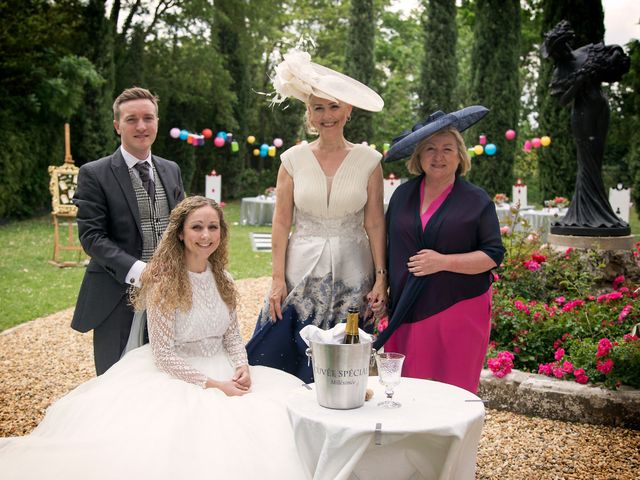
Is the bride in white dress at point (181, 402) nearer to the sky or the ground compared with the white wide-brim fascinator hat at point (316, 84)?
nearer to the ground

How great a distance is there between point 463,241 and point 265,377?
3.60 ft

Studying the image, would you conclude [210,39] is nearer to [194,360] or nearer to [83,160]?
[83,160]

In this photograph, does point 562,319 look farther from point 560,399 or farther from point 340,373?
point 340,373

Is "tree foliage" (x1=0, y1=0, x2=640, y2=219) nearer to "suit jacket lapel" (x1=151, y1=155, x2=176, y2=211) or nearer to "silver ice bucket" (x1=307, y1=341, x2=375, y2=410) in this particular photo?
"suit jacket lapel" (x1=151, y1=155, x2=176, y2=211)

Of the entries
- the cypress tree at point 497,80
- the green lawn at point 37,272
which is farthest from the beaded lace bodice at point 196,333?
the cypress tree at point 497,80

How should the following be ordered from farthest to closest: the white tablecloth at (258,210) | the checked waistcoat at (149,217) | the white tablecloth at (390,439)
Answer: the white tablecloth at (258,210) → the checked waistcoat at (149,217) → the white tablecloth at (390,439)

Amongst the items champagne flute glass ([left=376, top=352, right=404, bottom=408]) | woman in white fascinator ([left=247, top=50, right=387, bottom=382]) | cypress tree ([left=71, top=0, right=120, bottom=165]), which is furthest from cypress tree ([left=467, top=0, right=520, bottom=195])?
champagne flute glass ([left=376, top=352, right=404, bottom=408])

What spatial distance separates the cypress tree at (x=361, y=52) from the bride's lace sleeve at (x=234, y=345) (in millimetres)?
19156

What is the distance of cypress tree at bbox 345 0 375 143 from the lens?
72.3 feet

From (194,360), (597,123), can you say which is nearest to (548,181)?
(597,123)

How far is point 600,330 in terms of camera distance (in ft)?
15.9

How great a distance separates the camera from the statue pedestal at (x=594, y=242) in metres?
6.95

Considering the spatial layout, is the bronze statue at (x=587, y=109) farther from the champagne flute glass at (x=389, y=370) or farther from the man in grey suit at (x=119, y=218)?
the champagne flute glass at (x=389, y=370)

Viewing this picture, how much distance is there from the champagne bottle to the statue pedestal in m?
5.15
